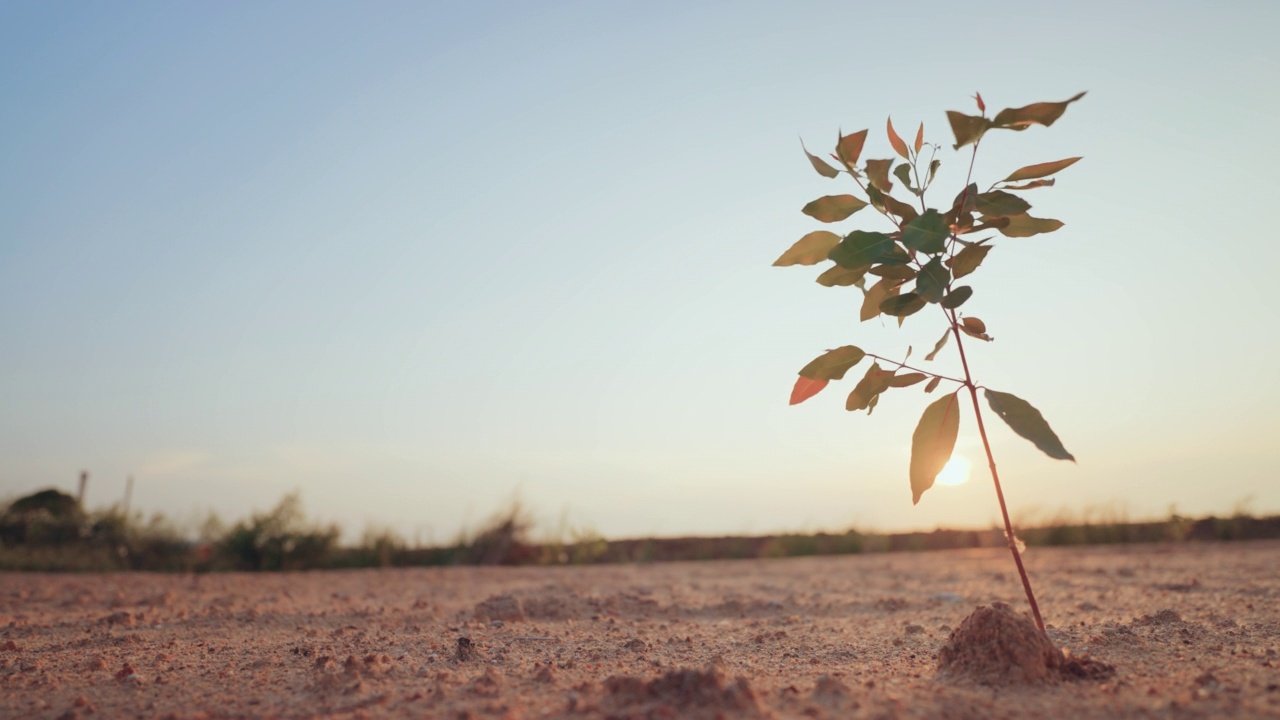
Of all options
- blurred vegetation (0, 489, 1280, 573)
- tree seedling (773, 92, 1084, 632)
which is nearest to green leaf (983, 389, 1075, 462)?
tree seedling (773, 92, 1084, 632)

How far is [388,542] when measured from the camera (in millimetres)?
12922

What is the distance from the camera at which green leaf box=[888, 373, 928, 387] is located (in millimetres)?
3338

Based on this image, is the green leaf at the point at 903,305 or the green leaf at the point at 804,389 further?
the green leaf at the point at 804,389

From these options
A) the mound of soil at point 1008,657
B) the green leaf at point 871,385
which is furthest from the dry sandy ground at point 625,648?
the green leaf at point 871,385

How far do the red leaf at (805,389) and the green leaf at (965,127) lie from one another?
1036mm

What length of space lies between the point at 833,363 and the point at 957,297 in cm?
54

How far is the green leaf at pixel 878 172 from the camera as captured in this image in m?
3.24

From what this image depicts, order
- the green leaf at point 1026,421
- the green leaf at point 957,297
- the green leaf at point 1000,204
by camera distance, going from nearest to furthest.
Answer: the green leaf at point 1026,421, the green leaf at point 957,297, the green leaf at point 1000,204

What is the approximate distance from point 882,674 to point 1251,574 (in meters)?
5.99

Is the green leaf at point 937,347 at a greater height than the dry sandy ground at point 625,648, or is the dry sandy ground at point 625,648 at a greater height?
the green leaf at point 937,347

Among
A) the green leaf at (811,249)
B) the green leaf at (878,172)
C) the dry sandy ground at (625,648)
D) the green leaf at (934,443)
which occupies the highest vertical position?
the green leaf at (878,172)

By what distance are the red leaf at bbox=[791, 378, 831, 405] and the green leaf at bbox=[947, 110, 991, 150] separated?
1.04m

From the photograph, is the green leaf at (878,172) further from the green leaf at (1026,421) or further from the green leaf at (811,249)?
the green leaf at (1026,421)

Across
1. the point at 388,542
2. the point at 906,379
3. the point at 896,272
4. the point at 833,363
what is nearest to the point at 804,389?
the point at 833,363
